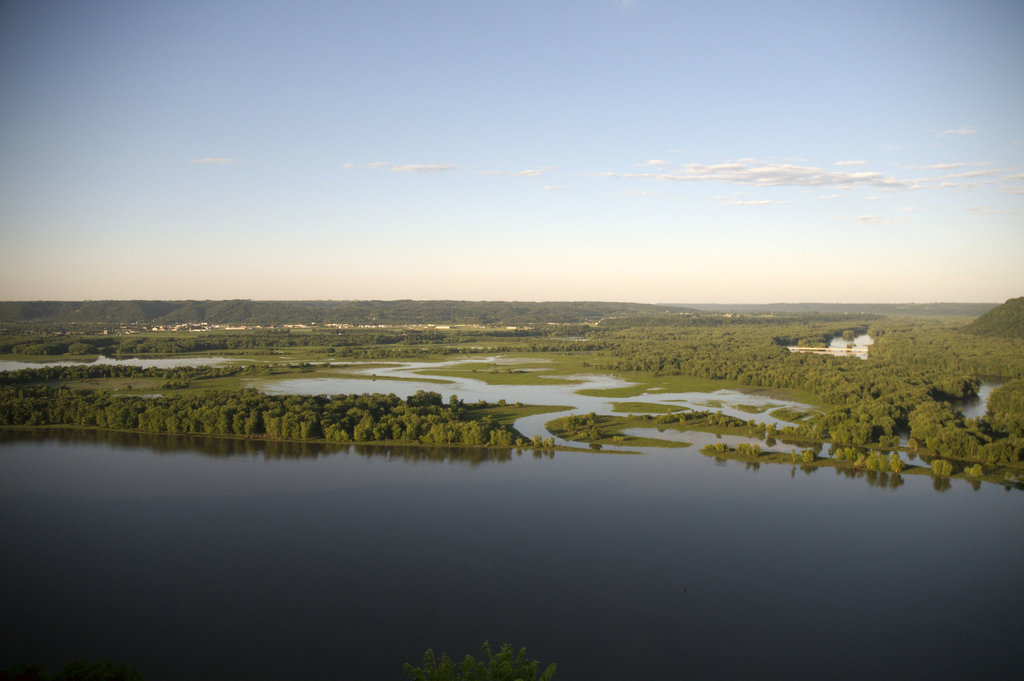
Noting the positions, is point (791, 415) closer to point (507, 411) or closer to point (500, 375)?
point (507, 411)

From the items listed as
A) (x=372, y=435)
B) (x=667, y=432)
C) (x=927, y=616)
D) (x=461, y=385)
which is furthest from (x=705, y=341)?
(x=927, y=616)

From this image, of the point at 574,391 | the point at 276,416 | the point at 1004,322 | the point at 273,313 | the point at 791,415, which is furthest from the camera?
the point at 273,313

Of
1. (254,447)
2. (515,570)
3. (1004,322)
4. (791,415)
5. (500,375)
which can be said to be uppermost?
(1004,322)

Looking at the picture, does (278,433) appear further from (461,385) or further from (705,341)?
(705,341)

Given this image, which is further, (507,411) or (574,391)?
(574,391)

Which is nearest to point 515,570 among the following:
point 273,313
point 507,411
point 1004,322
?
point 507,411

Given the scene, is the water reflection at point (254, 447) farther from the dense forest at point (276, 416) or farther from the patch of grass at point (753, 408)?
the patch of grass at point (753, 408)

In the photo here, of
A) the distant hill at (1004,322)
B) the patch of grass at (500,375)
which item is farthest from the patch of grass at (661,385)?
the distant hill at (1004,322)
